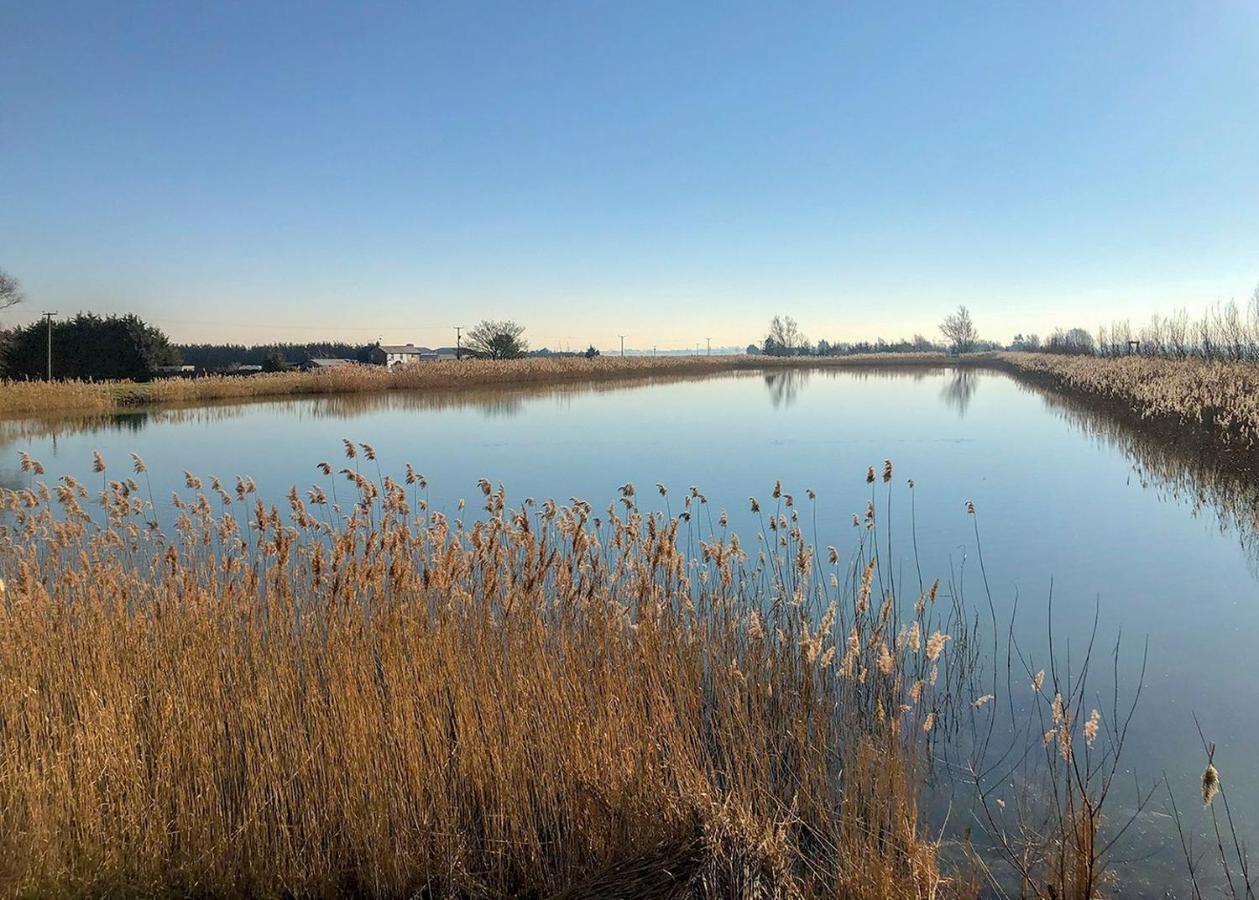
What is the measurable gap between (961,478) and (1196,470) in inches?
126

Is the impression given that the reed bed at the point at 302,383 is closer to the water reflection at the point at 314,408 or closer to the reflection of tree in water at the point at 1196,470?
the water reflection at the point at 314,408

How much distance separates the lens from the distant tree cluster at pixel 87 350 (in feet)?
109

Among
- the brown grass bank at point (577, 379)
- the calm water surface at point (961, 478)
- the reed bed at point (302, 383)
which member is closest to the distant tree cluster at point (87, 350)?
the reed bed at point (302, 383)

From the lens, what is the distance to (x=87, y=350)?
109ft

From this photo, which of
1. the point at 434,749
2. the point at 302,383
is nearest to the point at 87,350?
the point at 302,383

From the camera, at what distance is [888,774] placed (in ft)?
8.65

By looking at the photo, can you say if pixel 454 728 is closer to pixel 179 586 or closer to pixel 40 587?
pixel 179 586

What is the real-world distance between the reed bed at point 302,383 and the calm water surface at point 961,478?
2.43 metres

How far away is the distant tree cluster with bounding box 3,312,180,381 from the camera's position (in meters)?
33.3

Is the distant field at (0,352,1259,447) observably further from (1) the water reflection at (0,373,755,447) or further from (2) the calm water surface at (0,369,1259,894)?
(1) the water reflection at (0,373,755,447)

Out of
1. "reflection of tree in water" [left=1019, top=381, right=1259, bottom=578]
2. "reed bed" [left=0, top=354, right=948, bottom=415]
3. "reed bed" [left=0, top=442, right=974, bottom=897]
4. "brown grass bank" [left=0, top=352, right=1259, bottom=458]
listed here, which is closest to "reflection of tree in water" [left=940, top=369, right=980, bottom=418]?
"brown grass bank" [left=0, top=352, right=1259, bottom=458]

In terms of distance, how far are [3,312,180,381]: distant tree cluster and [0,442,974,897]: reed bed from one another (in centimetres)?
3520

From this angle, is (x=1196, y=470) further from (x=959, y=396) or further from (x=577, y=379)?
(x=577, y=379)

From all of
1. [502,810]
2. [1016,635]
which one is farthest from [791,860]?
[1016,635]
